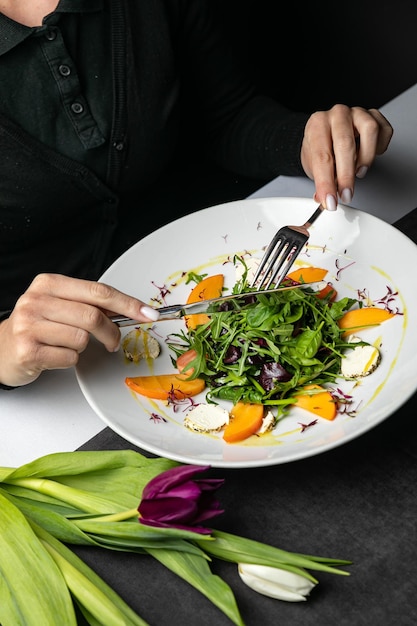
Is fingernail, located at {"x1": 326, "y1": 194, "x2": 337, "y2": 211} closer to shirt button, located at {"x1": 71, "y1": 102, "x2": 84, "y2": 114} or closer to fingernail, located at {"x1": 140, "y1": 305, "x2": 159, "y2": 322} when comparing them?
fingernail, located at {"x1": 140, "y1": 305, "x2": 159, "y2": 322}

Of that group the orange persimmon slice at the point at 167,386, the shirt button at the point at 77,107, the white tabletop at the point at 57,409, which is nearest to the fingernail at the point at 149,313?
the orange persimmon slice at the point at 167,386

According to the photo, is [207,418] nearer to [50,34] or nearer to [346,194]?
[346,194]

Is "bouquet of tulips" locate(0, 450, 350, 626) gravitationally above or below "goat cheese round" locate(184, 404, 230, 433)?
below

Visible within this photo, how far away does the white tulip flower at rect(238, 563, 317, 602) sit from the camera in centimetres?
101

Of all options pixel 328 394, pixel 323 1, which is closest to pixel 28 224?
pixel 328 394

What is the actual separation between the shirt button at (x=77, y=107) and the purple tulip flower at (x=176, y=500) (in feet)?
2.85

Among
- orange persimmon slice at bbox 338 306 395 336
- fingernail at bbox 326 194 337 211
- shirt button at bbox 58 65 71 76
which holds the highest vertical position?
fingernail at bbox 326 194 337 211

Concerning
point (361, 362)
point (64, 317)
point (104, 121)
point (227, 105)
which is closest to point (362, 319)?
point (361, 362)

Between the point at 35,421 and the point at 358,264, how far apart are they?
582 mm

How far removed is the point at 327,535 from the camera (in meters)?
1.11

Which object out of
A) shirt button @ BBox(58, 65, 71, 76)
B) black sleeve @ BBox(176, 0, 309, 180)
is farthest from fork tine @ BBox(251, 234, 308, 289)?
shirt button @ BBox(58, 65, 71, 76)

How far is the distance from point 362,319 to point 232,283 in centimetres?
26

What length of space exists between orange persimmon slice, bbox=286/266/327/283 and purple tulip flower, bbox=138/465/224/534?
0.45 metres

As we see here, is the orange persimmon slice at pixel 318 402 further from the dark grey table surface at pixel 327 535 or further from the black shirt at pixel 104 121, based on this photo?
the black shirt at pixel 104 121
